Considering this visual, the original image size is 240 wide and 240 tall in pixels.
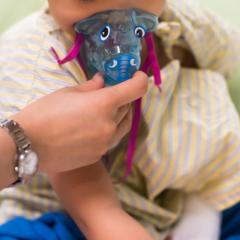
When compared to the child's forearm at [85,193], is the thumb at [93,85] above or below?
above

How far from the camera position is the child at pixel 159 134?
800 millimetres

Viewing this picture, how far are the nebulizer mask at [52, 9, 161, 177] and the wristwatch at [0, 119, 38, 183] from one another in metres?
0.16

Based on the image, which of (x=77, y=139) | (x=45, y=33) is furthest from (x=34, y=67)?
(x=77, y=139)

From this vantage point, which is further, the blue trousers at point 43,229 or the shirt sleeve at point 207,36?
the shirt sleeve at point 207,36

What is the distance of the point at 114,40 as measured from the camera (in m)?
0.73

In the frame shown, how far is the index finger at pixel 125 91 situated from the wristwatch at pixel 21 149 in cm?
12

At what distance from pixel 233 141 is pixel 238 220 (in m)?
0.15

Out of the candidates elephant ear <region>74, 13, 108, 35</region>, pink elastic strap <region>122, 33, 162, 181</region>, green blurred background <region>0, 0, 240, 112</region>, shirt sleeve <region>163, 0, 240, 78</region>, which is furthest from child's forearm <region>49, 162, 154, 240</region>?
green blurred background <region>0, 0, 240, 112</region>

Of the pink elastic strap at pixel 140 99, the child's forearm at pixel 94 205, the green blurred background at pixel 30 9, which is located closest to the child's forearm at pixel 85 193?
the child's forearm at pixel 94 205

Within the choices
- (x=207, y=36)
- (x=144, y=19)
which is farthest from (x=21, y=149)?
(x=207, y=36)

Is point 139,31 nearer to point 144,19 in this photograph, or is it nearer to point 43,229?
point 144,19

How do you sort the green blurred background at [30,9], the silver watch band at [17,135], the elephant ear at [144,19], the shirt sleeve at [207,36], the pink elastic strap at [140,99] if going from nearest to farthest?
the silver watch band at [17,135] < the elephant ear at [144,19] < the pink elastic strap at [140,99] < the shirt sleeve at [207,36] < the green blurred background at [30,9]

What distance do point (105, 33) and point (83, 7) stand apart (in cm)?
5

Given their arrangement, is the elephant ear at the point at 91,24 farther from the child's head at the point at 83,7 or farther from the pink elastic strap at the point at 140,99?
the pink elastic strap at the point at 140,99
